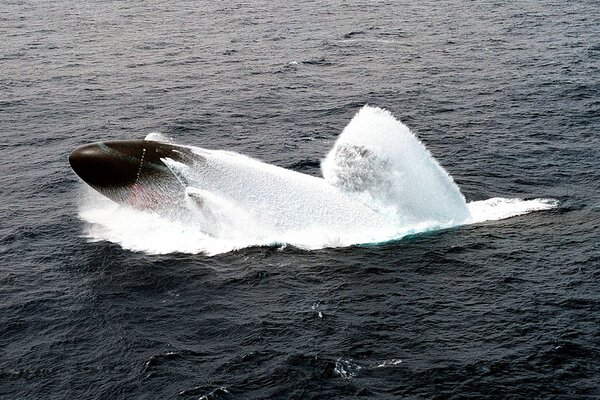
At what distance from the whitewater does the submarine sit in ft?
2.12

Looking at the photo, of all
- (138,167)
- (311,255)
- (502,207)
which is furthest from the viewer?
(502,207)

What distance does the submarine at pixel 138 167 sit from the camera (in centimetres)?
5197

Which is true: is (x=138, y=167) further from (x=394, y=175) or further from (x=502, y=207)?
(x=502, y=207)

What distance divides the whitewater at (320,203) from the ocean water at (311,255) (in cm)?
74

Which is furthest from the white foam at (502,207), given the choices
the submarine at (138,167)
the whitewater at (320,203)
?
the submarine at (138,167)

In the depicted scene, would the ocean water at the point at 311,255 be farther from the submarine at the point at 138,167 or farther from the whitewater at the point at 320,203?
the submarine at the point at 138,167

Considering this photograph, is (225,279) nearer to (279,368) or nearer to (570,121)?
(279,368)

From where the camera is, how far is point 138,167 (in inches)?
2047

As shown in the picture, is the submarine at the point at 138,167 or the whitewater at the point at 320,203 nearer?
the whitewater at the point at 320,203

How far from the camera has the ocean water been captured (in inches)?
1503

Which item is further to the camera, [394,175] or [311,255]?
[394,175]

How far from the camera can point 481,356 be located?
38.4 metres

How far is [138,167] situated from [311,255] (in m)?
13.4

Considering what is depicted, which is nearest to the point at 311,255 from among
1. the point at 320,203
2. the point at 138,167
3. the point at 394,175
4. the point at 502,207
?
the point at 320,203
